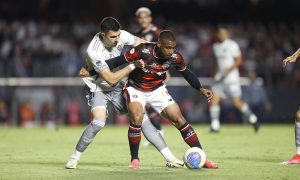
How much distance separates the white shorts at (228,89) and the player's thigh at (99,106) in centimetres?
793

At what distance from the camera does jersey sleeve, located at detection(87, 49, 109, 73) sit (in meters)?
10.2

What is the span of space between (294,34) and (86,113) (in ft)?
25.2

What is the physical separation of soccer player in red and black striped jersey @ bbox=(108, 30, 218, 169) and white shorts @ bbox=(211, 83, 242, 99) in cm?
770

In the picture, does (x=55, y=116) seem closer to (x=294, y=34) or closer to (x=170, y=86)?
(x=170, y=86)

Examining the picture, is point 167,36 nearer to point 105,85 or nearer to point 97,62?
point 97,62

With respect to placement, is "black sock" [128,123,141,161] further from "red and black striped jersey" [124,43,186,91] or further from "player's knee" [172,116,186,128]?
"red and black striped jersey" [124,43,186,91]

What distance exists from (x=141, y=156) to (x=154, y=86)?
1.92 meters

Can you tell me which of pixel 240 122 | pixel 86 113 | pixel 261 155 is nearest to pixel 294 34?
pixel 240 122

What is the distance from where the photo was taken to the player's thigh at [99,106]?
10399 mm

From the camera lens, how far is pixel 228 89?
60.0 feet

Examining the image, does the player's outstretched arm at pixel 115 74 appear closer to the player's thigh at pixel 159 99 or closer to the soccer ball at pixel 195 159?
the player's thigh at pixel 159 99

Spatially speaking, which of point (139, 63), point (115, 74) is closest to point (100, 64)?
point (115, 74)

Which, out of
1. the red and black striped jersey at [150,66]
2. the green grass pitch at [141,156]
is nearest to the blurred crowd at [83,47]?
the green grass pitch at [141,156]

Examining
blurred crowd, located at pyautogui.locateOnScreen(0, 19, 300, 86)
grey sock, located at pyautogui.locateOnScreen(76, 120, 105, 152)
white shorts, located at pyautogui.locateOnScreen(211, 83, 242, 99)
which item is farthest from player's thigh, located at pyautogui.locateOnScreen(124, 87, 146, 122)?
blurred crowd, located at pyautogui.locateOnScreen(0, 19, 300, 86)
